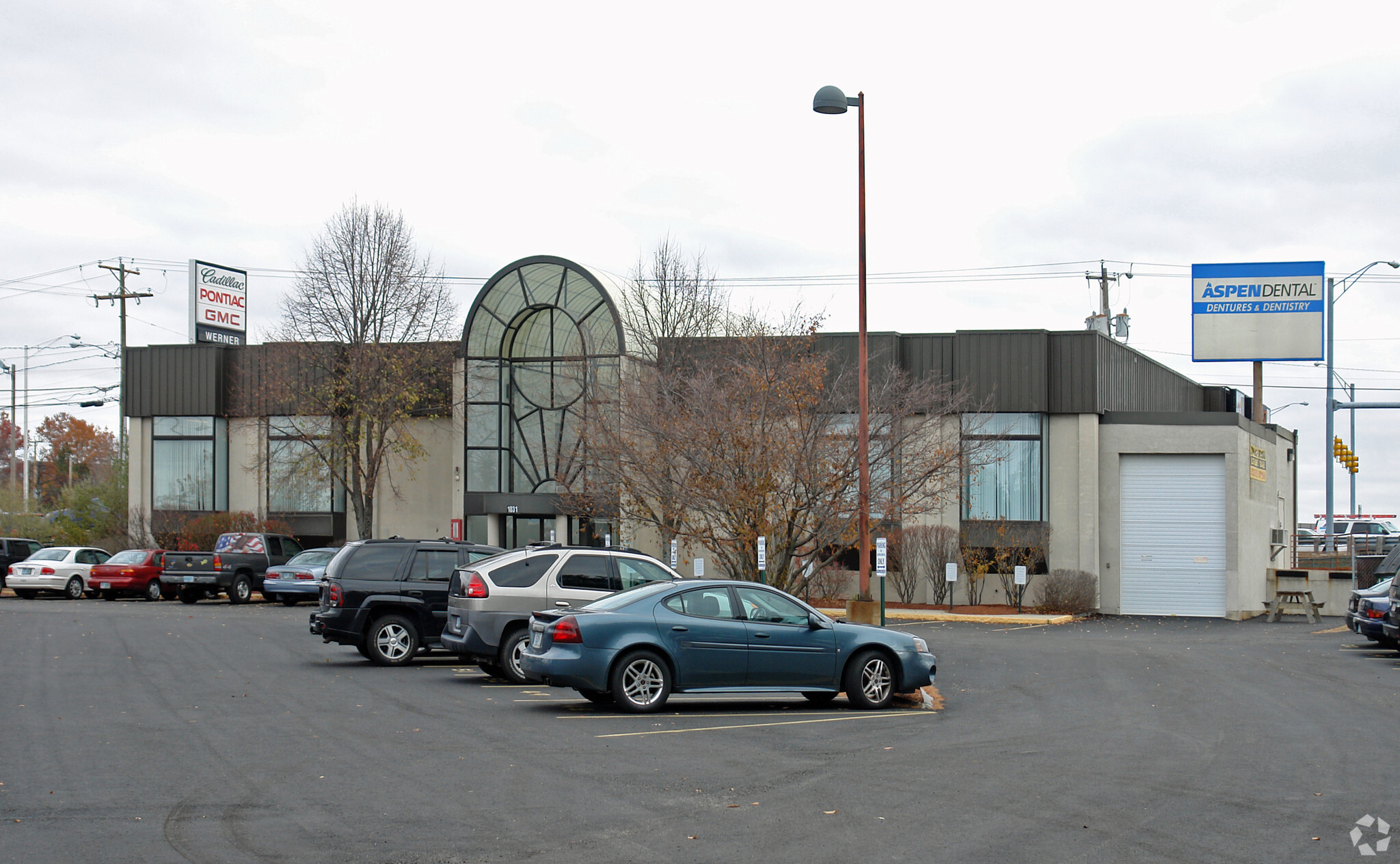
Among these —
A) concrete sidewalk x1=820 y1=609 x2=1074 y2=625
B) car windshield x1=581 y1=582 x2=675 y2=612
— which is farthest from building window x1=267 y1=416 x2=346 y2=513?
car windshield x1=581 y1=582 x2=675 y2=612

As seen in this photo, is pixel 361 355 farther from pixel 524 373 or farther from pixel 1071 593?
pixel 1071 593

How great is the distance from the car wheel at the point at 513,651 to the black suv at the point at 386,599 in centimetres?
230

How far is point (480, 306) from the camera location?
141 feet

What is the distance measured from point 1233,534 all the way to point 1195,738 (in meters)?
26.1

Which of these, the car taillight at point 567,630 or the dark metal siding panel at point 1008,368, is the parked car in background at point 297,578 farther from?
the car taillight at point 567,630

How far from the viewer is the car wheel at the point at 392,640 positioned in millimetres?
18031

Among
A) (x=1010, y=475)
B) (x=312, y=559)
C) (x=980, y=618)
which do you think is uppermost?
(x=1010, y=475)

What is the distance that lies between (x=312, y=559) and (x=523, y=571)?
18.6 meters

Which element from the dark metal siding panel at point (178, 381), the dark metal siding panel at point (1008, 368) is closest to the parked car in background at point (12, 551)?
the dark metal siding panel at point (178, 381)

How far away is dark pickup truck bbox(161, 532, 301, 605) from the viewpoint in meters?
34.7

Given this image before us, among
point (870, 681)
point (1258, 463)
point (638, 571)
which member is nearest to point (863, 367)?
point (638, 571)

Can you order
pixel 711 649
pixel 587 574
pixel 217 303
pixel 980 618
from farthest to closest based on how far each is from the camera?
pixel 217 303 → pixel 980 618 → pixel 587 574 → pixel 711 649

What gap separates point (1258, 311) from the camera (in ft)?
133

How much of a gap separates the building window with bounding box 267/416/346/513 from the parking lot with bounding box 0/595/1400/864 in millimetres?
26299
